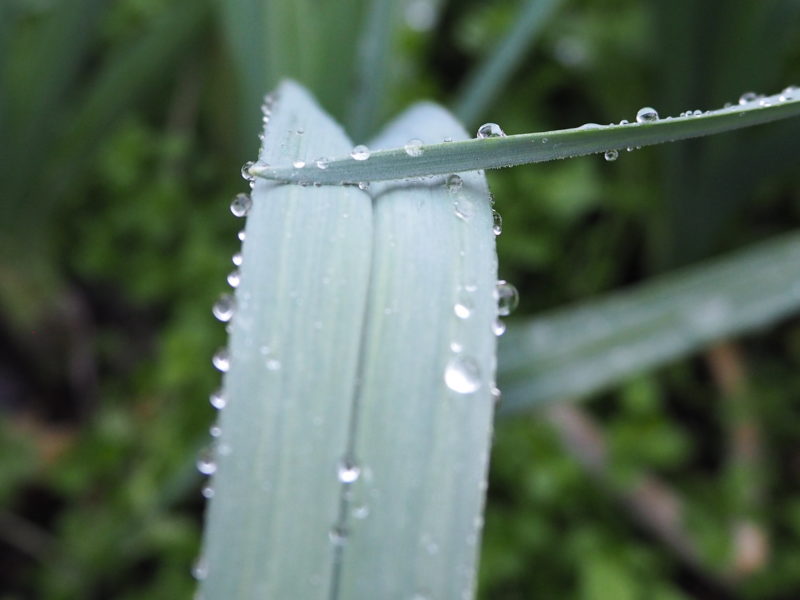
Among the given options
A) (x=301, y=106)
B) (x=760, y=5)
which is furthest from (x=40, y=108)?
(x=760, y=5)

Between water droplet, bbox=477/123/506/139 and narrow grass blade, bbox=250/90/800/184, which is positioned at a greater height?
water droplet, bbox=477/123/506/139

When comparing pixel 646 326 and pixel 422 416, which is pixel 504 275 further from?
pixel 422 416

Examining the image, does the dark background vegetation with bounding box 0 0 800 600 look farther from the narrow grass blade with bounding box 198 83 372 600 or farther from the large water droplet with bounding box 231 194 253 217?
the narrow grass blade with bounding box 198 83 372 600

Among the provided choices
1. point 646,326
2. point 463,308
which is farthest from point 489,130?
point 646,326

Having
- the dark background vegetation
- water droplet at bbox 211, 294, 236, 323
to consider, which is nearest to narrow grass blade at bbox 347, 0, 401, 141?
the dark background vegetation

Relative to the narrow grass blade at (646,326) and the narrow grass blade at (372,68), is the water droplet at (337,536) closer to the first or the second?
the narrow grass blade at (646,326)
